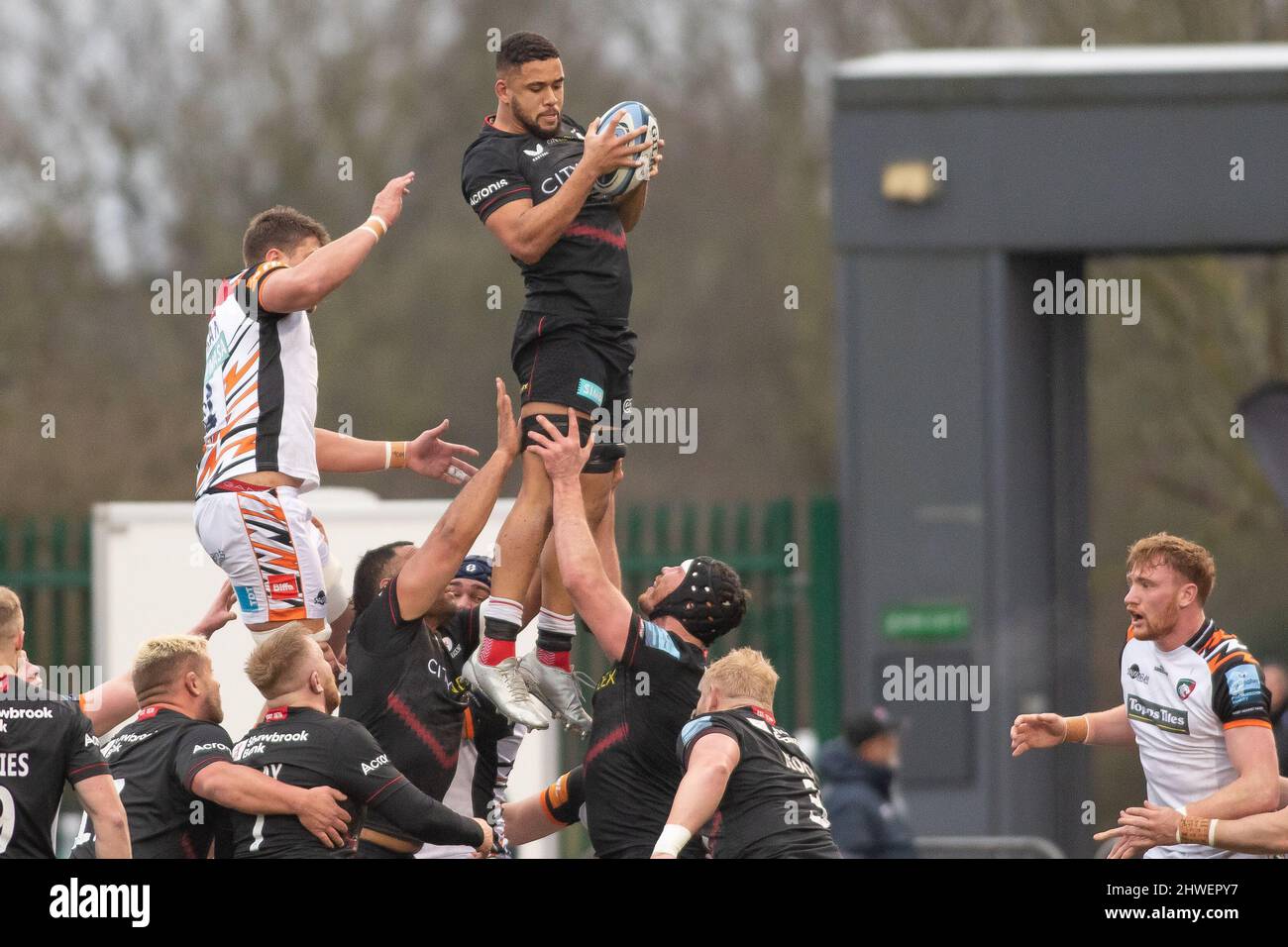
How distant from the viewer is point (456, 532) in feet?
21.7

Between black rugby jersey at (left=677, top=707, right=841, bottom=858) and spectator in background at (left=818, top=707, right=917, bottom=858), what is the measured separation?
357 cm

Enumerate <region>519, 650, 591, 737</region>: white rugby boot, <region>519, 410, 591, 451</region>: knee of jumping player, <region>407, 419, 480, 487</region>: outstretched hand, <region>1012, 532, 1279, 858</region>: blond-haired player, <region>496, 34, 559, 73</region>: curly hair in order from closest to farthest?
A: <region>1012, 532, 1279, 858</region>: blond-haired player < <region>496, 34, 559, 73</region>: curly hair < <region>519, 410, 591, 451</region>: knee of jumping player < <region>519, 650, 591, 737</region>: white rugby boot < <region>407, 419, 480, 487</region>: outstretched hand

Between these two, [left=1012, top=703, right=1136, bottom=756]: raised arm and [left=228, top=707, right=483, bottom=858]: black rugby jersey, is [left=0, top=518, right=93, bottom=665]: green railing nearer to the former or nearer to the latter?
[left=228, top=707, right=483, bottom=858]: black rugby jersey

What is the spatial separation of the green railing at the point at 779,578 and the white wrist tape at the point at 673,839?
6601 millimetres

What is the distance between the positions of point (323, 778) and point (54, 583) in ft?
22.6

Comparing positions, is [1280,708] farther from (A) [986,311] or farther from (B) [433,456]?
(B) [433,456]

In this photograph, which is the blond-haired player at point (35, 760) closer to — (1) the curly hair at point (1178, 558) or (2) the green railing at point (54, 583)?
(1) the curly hair at point (1178, 558)

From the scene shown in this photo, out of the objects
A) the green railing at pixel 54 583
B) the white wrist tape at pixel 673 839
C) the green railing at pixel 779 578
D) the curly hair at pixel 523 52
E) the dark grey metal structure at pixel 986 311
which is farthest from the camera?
the green railing at pixel 779 578

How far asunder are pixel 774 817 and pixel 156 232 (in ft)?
52.4

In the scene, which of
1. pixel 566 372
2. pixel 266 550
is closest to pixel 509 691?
pixel 266 550

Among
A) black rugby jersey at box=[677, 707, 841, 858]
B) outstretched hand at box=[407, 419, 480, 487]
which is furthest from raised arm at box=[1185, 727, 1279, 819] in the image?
outstretched hand at box=[407, 419, 480, 487]

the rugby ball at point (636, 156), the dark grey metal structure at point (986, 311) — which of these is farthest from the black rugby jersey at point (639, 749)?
the dark grey metal structure at point (986, 311)

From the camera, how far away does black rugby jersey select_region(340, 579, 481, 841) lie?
22.4ft

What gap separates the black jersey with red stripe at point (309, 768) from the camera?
6.14 meters
